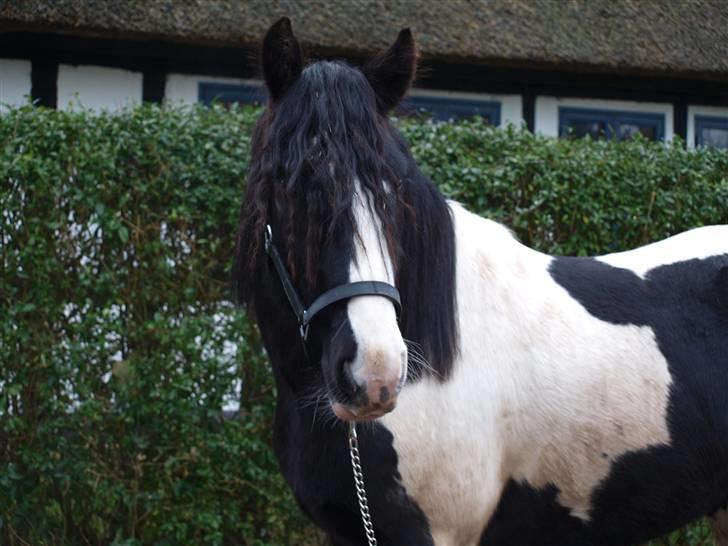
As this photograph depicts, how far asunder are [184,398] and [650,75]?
7909 mm

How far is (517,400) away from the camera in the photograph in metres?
2.77

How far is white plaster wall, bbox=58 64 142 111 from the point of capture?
8.69m

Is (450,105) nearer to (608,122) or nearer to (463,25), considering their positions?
(463,25)

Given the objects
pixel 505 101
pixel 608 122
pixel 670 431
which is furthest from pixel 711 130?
pixel 670 431

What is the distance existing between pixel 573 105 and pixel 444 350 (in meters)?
8.55

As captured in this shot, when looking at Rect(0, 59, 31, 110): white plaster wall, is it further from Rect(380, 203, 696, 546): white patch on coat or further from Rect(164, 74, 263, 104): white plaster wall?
Rect(380, 203, 696, 546): white patch on coat

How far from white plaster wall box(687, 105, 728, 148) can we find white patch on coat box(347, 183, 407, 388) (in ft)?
31.7

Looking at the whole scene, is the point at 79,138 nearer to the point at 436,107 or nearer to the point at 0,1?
the point at 0,1

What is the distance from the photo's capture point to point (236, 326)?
15.2ft

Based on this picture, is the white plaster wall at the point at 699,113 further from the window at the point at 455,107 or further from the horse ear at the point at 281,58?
the horse ear at the point at 281,58

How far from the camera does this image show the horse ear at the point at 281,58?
2.50 meters

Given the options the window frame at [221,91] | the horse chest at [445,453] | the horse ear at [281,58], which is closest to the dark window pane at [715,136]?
the window frame at [221,91]

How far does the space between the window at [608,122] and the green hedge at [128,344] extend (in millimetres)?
6728

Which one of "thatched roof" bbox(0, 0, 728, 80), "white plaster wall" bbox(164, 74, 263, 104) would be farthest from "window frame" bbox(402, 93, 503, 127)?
"white plaster wall" bbox(164, 74, 263, 104)
